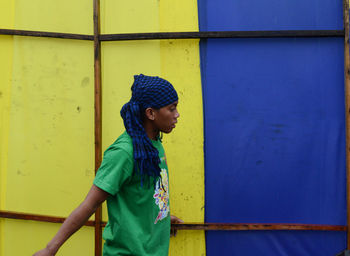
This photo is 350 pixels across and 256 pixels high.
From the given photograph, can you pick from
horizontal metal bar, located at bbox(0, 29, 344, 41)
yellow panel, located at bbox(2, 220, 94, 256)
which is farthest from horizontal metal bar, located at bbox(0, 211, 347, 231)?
horizontal metal bar, located at bbox(0, 29, 344, 41)

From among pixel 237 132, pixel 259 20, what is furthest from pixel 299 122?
pixel 259 20

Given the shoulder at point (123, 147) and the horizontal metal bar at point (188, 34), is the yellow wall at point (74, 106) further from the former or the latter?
the shoulder at point (123, 147)

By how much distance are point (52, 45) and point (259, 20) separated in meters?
1.54

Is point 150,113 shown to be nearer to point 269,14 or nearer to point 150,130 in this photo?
point 150,130

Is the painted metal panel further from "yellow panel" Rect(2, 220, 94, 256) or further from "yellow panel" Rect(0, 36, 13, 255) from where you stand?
"yellow panel" Rect(0, 36, 13, 255)

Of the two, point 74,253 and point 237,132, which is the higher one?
point 237,132

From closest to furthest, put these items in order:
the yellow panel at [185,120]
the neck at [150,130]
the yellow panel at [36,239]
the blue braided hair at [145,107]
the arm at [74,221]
→ the arm at [74,221]
the blue braided hair at [145,107]
the neck at [150,130]
the yellow panel at [185,120]
the yellow panel at [36,239]

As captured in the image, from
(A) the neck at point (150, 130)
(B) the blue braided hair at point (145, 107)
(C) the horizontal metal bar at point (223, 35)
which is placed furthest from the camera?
(C) the horizontal metal bar at point (223, 35)

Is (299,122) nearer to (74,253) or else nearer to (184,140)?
(184,140)

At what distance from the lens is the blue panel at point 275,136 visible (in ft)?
7.66

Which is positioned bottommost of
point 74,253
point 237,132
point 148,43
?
point 74,253

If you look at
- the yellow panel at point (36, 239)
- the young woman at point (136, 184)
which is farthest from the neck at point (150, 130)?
the yellow panel at point (36, 239)

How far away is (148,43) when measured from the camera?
96.0 inches

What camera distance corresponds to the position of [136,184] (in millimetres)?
1569
